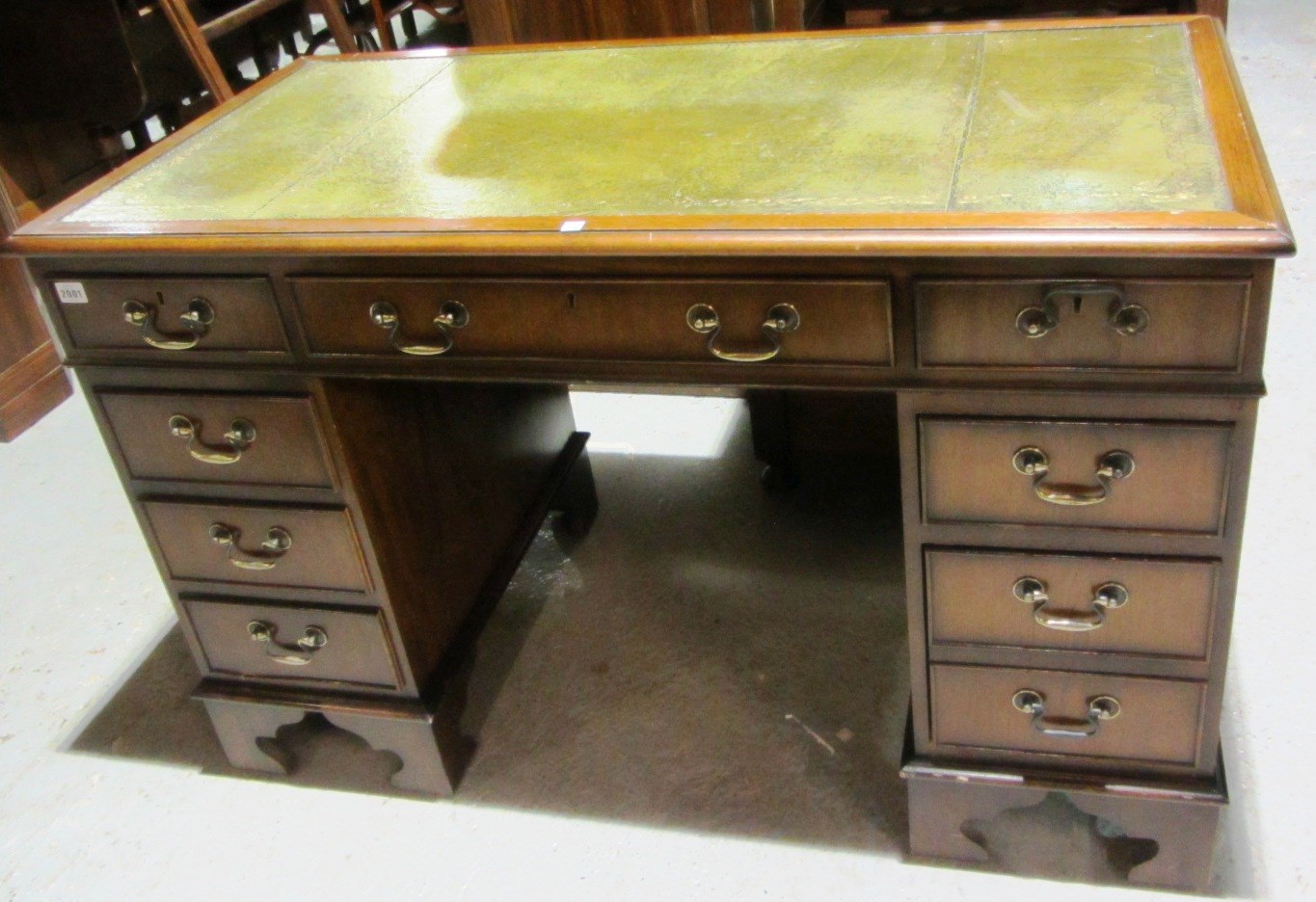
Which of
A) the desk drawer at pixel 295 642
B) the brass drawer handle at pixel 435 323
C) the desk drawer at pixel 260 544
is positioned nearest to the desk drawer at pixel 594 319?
the brass drawer handle at pixel 435 323

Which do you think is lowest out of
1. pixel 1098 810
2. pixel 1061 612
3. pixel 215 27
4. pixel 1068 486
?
pixel 1098 810

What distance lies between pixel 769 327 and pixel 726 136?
266mm

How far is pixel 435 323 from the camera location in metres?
1.19

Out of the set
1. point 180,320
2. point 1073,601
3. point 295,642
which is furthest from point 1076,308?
point 295,642

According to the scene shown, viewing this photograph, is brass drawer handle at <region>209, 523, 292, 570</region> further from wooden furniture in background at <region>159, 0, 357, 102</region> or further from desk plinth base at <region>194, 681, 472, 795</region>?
wooden furniture in background at <region>159, 0, 357, 102</region>

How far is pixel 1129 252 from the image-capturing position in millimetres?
945

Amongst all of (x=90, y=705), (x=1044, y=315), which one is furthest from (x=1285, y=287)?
(x=90, y=705)

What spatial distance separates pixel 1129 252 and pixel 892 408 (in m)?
1.03

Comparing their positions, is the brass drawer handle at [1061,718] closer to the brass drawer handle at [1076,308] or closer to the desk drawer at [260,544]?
the brass drawer handle at [1076,308]

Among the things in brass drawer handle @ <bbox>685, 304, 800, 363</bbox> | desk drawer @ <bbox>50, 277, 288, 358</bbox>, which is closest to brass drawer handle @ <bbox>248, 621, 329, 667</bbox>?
desk drawer @ <bbox>50, 277, 288, 358</bbox>

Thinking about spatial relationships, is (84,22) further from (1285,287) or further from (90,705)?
(1285,287)

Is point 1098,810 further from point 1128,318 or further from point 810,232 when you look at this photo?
point 810,232

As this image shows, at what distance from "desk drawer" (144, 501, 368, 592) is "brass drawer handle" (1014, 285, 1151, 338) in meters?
0.76

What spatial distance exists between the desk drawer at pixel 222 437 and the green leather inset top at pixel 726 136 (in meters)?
0.20
